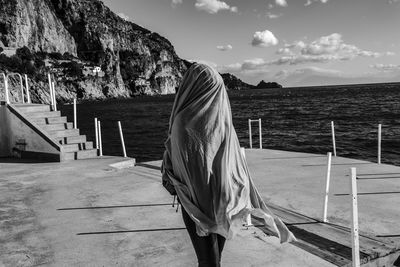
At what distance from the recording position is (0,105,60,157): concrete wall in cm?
1129

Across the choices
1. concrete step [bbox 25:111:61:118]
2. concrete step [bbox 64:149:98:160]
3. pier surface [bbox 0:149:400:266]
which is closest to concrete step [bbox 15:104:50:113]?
concrete step [bbox 25:111:61:118]

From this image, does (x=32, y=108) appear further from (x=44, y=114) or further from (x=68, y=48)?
(x=68, y=48)

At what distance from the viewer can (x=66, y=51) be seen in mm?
165375

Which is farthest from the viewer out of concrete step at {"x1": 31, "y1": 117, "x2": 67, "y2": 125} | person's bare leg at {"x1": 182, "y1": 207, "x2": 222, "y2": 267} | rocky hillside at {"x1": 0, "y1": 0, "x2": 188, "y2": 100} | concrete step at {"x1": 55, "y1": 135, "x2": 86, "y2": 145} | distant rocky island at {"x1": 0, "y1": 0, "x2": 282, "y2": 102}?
rocky hillside at {"x1": 0, "y1": 0, "x2": 188, "y2": 100}

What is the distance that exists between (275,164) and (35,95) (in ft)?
379

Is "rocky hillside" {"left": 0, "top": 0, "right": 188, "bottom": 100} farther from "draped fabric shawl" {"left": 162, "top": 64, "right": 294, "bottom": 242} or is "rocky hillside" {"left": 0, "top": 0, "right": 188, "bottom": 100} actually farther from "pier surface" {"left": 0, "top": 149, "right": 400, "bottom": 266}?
"draped fabric shawl" {"left": 162, "top": 64, "right": 294, "bottom": 242}

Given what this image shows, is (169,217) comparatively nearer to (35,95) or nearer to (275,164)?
(275,164)

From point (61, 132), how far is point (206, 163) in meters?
10.2

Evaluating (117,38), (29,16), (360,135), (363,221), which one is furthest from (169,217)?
(117,38)

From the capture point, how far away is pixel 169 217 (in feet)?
18.9

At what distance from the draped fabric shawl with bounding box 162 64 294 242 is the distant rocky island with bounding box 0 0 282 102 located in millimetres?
94904

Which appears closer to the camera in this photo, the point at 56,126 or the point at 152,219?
the point at 152,219

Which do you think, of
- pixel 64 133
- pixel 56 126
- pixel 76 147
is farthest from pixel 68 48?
pixel 76 147

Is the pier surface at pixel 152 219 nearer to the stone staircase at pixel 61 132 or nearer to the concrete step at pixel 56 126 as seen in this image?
the stone staircase at pixel 61 132
